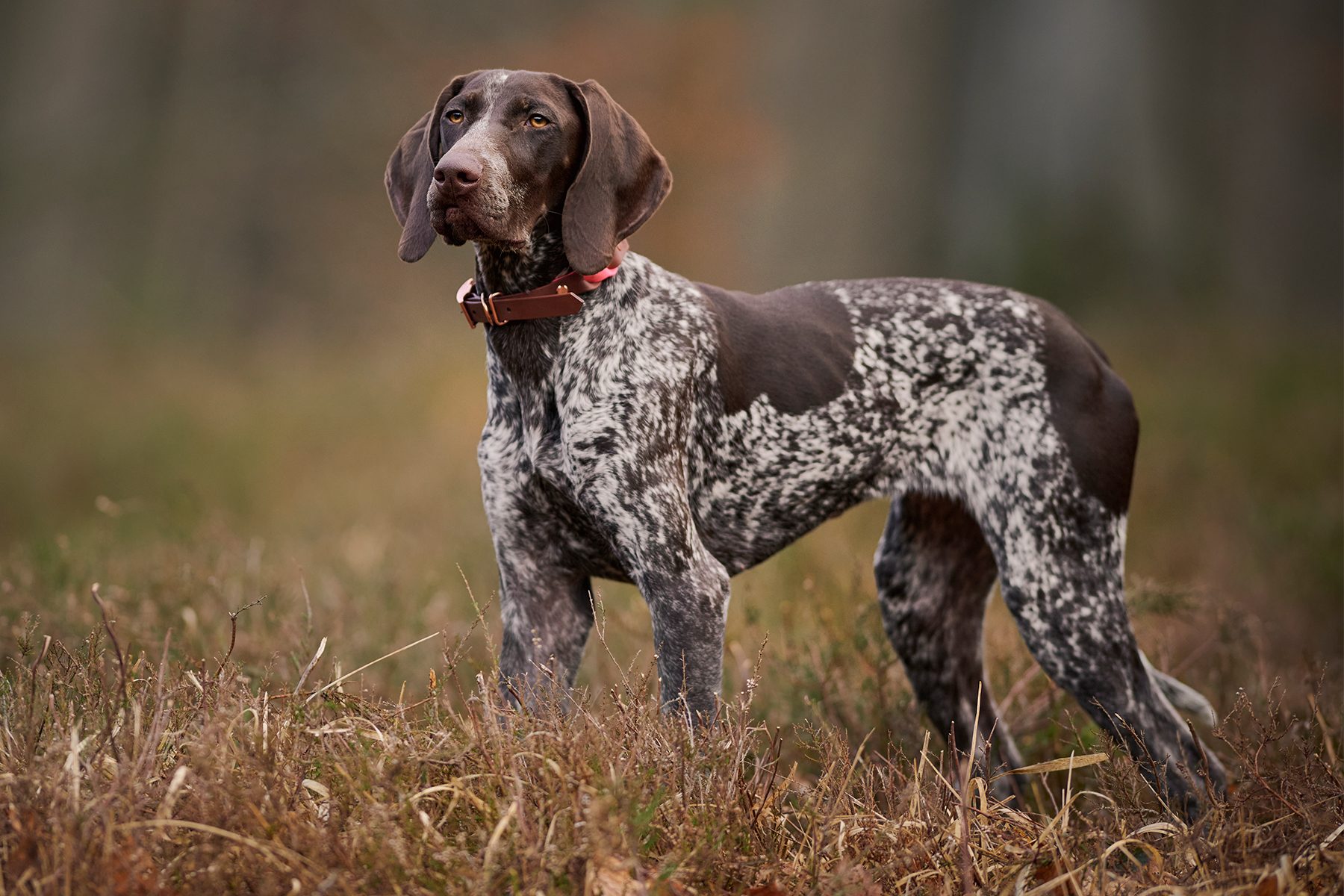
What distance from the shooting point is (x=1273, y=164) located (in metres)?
14.3

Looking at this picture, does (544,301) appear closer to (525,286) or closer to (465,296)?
(525,286)

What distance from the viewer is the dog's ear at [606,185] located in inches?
121

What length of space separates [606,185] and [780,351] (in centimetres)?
72

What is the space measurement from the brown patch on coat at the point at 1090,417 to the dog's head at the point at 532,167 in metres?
1.25

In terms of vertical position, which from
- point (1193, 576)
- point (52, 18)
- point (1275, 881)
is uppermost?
point (52, 18)

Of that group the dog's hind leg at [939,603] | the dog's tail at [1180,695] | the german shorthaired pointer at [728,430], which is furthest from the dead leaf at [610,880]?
the dog's tail at [1180,695]

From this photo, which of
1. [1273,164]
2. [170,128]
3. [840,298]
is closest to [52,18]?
[170,128]

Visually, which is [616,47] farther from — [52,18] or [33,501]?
[33,501]

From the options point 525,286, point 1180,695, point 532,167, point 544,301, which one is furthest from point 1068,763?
point 532,167

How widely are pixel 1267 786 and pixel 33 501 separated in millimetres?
8118

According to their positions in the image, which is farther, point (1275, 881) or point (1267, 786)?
point (1267, 786)

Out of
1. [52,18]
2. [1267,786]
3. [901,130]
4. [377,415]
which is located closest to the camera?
[1267,786]

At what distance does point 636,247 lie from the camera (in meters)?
14.9

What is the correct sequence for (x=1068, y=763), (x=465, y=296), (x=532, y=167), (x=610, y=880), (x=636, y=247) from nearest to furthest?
(x=610, y=880), (x=1068, y=763), (x=532, y=167), (x=465, y=296), (x=636, y=247)
